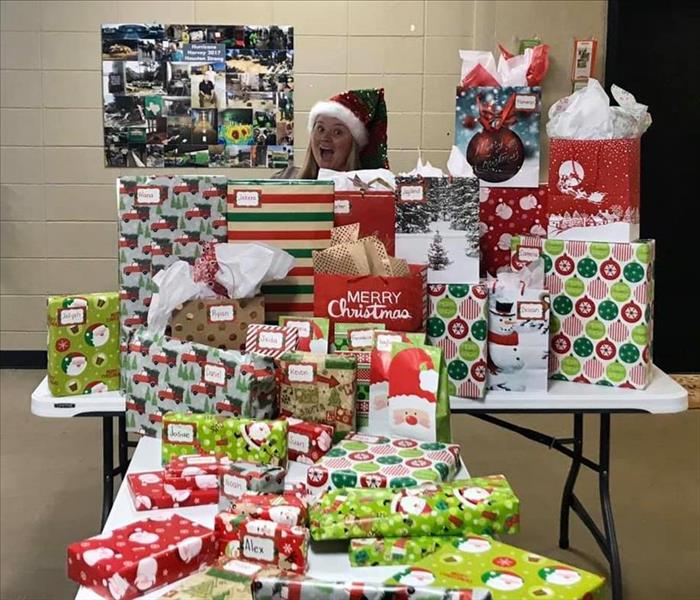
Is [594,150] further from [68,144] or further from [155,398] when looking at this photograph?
[68,144]

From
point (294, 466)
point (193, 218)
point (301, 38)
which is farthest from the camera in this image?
point (301, 38)

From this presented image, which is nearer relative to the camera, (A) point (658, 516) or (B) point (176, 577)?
(B) point (176, 577)

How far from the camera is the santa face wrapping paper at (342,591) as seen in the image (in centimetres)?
122

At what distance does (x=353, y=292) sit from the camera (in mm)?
2354

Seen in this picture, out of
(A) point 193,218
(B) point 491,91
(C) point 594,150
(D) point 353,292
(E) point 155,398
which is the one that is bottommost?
(E) point 155,398

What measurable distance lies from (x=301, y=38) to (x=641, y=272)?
3.72 meters

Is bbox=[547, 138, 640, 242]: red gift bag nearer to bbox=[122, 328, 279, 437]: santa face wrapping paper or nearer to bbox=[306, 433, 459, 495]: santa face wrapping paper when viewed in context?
bbox=[306, 433, 459, 495]: santa face wrapping paper

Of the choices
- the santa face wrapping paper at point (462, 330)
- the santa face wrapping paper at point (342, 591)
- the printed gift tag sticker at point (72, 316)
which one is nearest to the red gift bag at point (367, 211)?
the santa face wrapping paper at point (462, 330)

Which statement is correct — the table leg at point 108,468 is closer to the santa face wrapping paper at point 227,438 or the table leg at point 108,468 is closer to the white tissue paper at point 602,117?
the santa face wrapping paper at point 227,438

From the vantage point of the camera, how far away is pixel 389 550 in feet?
5.22

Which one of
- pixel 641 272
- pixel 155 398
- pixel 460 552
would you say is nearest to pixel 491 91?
pixel 641 272

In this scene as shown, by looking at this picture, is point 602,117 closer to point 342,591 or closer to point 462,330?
point 462,330

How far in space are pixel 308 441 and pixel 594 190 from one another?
113 cm

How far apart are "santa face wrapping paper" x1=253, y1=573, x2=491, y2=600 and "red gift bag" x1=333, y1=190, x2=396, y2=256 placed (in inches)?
57.5
